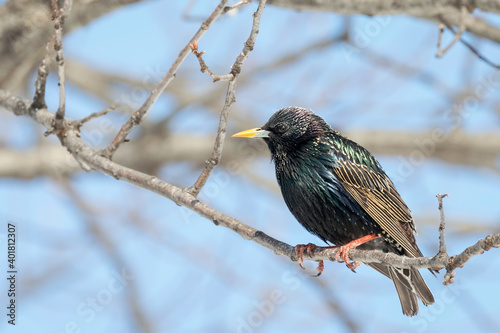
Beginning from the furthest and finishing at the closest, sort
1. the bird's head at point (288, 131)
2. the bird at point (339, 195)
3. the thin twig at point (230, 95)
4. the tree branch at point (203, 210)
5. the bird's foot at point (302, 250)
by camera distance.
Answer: the bird's head at point (288, 131), the bird at point (339, 195), the bird's foot at point (302, 250), the thin twig at point (230, 95), the tree branch at point (203, 210)

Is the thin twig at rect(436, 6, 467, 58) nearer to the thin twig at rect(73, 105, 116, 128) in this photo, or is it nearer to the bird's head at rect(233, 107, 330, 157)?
the bird's head at rect(233, 107, 330, 157)

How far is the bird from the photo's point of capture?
409 centimetres

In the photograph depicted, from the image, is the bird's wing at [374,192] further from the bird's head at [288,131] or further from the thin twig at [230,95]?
the thin twig at [230,95]

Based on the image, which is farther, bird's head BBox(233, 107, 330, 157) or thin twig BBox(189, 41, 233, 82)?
bird's head BBox(233, 107, 330, 157)

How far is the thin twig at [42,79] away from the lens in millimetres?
3807

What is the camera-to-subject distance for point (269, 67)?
24.6ft

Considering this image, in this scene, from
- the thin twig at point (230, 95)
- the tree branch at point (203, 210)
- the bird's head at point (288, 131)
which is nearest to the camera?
the tree branch at point (203, 210)

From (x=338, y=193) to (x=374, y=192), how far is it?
360mm

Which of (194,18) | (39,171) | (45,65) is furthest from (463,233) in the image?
(45,65)

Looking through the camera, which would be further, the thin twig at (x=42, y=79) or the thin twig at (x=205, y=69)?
the thin twig at (x=42, y=79)

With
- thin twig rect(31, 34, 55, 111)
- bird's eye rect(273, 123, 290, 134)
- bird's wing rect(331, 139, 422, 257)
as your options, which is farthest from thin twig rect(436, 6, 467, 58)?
thin twig rect(31, 34, 55, 111)

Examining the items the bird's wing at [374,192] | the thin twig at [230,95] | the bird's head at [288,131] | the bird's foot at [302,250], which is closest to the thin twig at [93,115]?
the thin twig at [230,95]

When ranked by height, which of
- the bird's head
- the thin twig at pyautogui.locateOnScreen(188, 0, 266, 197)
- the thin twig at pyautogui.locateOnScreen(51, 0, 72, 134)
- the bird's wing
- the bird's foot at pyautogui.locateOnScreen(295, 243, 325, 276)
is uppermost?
the thin twig at pyautogui.locateOnScreen(51, 0, 72, 134)

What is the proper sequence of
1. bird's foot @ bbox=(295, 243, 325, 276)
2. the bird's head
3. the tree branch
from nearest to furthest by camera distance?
1. the tree branch
2. bird's foot @ bbox=(295, 243, 325, 276)
3. the bird's head
